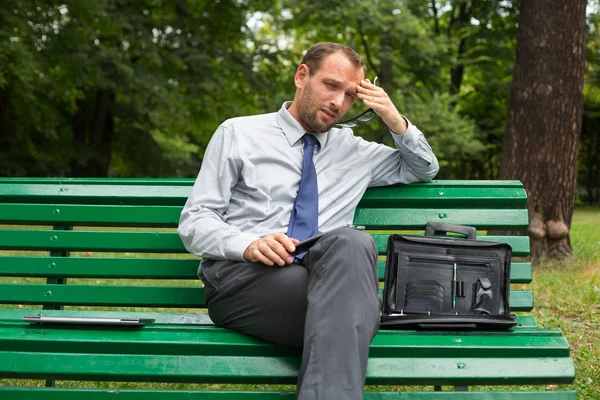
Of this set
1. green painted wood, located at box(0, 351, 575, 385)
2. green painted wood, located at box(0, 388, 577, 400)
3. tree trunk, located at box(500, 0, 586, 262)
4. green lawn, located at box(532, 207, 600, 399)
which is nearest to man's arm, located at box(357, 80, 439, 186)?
green painted wood, located at box(0, 351, 575, 385)

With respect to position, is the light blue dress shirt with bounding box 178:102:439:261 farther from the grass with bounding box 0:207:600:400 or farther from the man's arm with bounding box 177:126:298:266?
the grass with bounding box 0:207:600:400

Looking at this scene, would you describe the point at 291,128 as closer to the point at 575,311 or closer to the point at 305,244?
the point at 305,244

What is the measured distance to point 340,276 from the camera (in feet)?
8.63

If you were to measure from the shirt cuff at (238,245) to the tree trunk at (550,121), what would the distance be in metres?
5.13

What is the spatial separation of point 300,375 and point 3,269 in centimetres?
176

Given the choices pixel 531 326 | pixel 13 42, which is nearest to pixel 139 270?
pixel 531 326

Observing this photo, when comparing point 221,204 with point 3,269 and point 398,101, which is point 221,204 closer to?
point 3,269

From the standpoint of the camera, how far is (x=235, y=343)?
2744mm

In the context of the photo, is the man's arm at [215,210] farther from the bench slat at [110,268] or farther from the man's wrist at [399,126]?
the man's wrist at [399,126]

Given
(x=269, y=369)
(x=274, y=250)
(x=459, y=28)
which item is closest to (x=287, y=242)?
(x=274, y=250)

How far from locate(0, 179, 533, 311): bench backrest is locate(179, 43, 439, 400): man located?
0.52 feet

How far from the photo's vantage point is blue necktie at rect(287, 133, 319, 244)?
324 centimetres

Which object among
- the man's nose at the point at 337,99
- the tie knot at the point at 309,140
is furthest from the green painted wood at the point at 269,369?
the man's nose at the point at 337,99

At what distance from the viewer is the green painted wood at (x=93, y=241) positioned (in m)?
3.56
